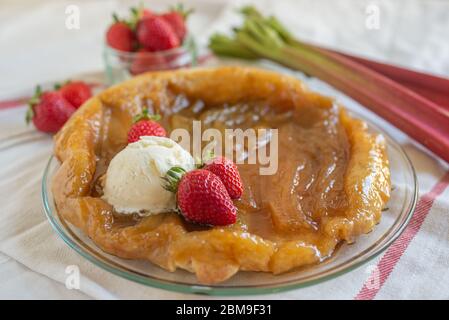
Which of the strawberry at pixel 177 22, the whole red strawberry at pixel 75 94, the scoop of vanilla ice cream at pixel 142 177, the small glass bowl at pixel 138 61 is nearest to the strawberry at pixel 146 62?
the small glass bowl at pixel 138 61

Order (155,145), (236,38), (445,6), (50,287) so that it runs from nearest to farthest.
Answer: (50,287) → (155,145) → (236,38) → (445,6)

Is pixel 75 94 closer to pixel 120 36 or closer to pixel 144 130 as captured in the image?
pixel 120 36

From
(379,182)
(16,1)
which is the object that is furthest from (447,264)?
(16,1)

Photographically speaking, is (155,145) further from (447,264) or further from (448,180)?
(448,180)

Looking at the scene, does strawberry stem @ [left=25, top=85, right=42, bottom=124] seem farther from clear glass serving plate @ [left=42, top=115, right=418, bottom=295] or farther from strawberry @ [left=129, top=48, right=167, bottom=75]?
clear glass serving plate @ [left=42, top=115, right=418, bottom=295]

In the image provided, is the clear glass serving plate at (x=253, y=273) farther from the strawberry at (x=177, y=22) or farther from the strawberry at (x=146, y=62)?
the strawberry at (x=177, y=22)

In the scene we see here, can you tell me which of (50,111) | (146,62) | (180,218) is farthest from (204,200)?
(146,62)
